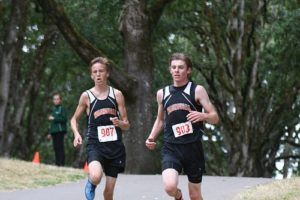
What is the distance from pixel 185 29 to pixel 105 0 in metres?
7.82

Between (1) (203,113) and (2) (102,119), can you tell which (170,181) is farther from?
(2) (102,119)

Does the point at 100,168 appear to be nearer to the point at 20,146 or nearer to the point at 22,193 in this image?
the point at 22,193

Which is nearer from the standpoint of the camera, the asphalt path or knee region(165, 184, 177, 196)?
knee region(165, 184, 177, 196)

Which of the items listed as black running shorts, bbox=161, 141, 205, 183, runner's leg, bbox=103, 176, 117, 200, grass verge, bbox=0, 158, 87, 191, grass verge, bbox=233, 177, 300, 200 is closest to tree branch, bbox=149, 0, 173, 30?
grass verge, bbox=0, 158, 87, 191

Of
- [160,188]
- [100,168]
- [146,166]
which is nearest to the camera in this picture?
A: [100,168]

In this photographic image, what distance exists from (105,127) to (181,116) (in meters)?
1.20

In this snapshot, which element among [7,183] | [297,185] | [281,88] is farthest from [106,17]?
[297,185]

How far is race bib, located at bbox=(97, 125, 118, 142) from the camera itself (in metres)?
7.66

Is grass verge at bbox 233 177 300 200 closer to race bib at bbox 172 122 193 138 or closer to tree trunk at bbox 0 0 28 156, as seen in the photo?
race bib at bbox 172 122 193 138

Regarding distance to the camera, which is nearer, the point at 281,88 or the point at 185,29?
the point at 281,88

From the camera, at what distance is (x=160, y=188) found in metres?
11.5

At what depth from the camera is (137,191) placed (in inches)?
437

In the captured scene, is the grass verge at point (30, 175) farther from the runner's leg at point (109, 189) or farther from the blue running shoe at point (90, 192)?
the blue running shoe at point (90, 192)

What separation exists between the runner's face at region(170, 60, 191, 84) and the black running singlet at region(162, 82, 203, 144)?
0.09 m
